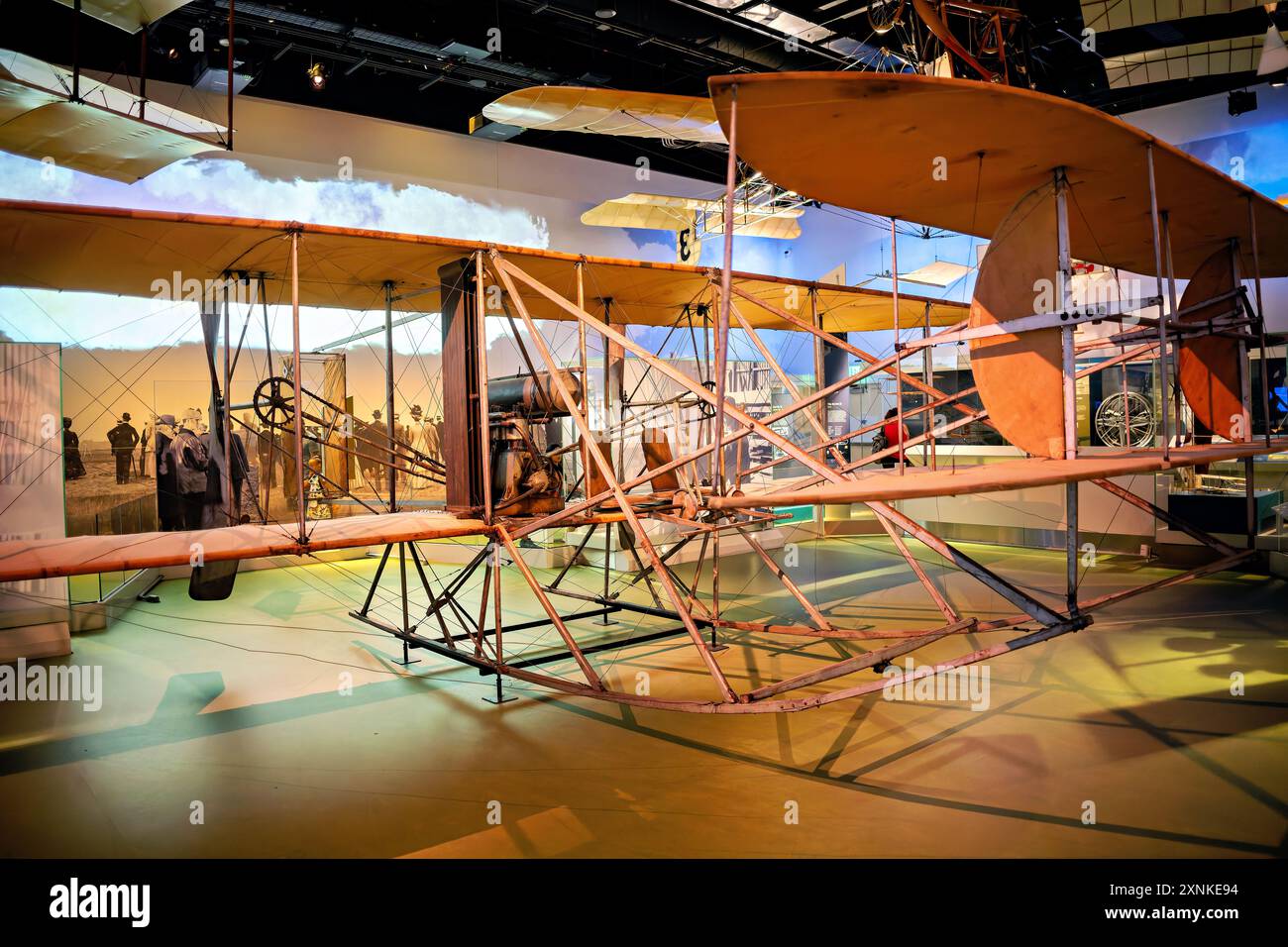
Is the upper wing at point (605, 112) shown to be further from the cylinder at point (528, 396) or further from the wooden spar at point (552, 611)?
the wooden spar at point (552, 611)

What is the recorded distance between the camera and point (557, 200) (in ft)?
50.1

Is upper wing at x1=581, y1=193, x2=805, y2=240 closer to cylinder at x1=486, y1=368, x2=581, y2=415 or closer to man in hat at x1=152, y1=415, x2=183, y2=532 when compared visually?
man in hat at x1=152, y1=415, x2=183, y2=532

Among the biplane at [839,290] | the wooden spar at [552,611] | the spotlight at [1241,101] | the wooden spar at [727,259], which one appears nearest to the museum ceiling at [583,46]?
the spotlight at [1241,101]

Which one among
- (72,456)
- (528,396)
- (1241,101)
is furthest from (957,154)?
(1241,101)

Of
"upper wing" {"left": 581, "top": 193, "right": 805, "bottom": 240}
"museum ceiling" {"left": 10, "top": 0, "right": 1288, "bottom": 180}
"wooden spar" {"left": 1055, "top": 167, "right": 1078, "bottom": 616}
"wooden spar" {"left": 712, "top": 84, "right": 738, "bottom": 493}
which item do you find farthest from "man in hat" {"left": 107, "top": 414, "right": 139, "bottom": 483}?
"wooden spar" {"left": 1055, "top": 167, "right": 1078, "bottom": 616}

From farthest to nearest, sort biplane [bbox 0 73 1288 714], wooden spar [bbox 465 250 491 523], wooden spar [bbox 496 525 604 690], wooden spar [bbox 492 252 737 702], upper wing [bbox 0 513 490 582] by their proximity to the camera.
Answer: wooden spar [bbox 465 250 491 523]
wooden spar [bbox 496 525 604 690]
wooden spar [bbox 492 252 737 702]
upper wing [bbox 0 513 490 582]
biplane [bbox 0 73 1288 714]

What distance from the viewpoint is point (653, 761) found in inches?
198

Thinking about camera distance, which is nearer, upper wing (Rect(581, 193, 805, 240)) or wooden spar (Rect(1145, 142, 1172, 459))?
wooden spar (Rect(1145, 142, 1172, 459))

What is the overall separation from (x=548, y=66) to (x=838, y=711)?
1106 centimetres

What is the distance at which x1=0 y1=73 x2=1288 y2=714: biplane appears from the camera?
3398 millimetres

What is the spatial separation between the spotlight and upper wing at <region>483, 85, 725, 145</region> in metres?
8.83

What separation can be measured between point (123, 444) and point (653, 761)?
32.3 feet

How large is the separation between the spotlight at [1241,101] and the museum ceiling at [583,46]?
0.21 metres
